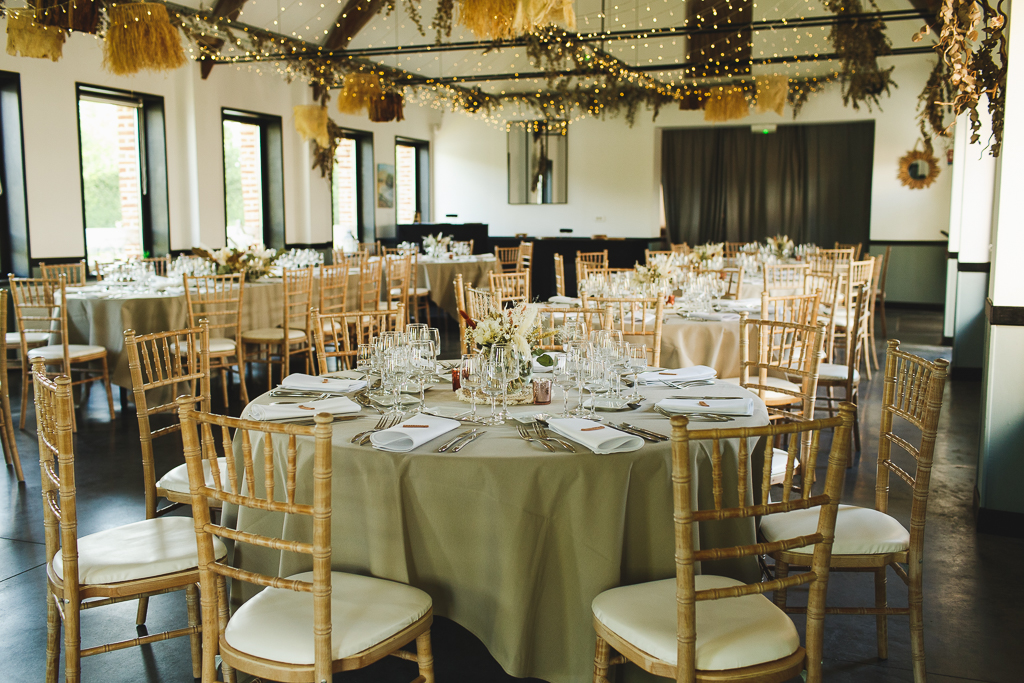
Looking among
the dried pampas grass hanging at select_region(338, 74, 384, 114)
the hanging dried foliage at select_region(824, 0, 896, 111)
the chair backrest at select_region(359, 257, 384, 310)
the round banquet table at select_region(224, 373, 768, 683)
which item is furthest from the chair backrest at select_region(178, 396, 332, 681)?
the hanging dried foliage at select_region(824, 0, 896, 111)

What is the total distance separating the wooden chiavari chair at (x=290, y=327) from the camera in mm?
6961

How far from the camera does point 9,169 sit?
8508 mm

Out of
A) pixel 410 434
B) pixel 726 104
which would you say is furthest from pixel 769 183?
pixel 410 434

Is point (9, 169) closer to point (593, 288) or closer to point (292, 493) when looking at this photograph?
point (593, 288)

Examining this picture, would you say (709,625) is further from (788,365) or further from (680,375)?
(788,365)

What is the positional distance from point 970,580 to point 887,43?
9.67 m

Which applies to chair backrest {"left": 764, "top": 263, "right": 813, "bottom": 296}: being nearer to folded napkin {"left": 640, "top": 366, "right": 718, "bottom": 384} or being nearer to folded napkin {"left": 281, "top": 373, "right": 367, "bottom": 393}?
folded napkin {"left": 640, "top": 366, "right": 718, "bottom": 384}

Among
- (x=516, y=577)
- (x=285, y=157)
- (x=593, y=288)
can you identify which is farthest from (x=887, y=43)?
(x=516, y=577)

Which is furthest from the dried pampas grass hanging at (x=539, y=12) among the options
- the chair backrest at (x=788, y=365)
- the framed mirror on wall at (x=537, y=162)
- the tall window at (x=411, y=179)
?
the framed mirror on wall at (x=537, y=162)

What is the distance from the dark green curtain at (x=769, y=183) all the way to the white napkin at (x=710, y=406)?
41.9ft

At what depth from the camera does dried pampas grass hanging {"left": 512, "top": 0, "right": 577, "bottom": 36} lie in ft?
13.4

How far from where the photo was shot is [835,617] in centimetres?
325

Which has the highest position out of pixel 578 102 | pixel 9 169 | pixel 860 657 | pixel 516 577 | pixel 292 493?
pixel 578 102

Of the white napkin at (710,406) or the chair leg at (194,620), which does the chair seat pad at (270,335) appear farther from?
the white napkin at (710,406)
